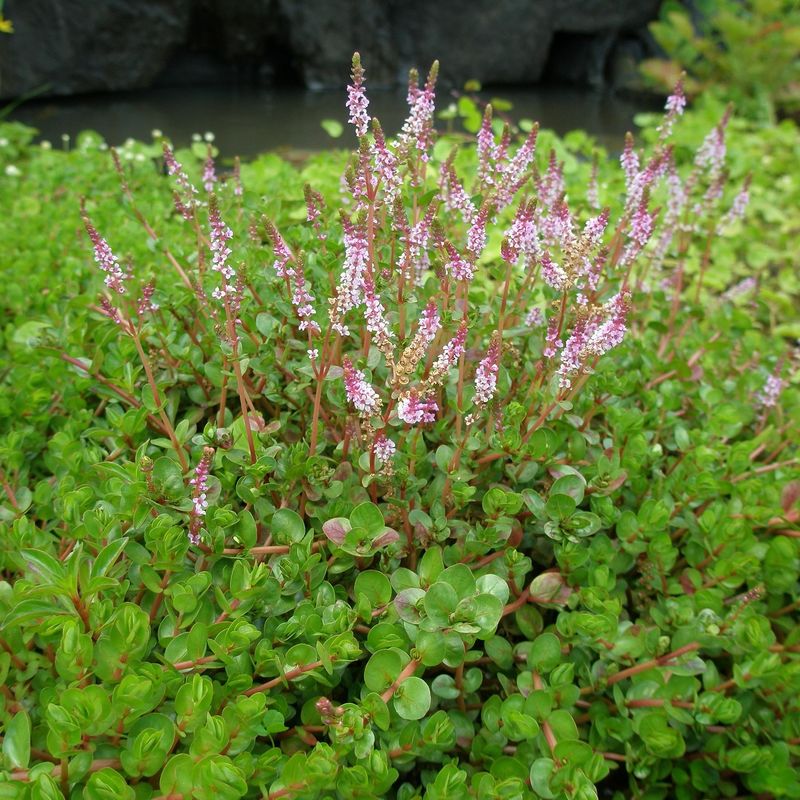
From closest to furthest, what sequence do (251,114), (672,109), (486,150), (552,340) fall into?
(552,340), (486,150), (672,109), (251,114)

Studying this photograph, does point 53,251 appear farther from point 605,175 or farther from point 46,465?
point 605,175

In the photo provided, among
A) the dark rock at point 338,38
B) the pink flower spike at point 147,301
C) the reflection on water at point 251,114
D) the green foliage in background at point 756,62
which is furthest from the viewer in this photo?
the dark rock at point 338,38

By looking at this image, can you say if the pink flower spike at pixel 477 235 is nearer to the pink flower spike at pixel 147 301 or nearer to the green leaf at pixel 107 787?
the pink flower spike at pixel 147 301

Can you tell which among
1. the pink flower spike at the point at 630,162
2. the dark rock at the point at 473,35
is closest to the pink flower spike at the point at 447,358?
the pink flower spike at the point at 630,162

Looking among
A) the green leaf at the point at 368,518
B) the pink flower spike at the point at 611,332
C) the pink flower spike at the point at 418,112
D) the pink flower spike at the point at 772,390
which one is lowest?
the pink flower spike at the point at 772,390

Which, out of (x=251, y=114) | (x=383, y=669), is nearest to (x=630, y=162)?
(x=383, y=669)

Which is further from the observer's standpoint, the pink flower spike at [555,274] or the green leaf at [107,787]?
the pink flower spike at [555,274]

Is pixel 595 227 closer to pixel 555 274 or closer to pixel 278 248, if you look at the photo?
pixel 555 274

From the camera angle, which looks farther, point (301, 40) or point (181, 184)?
point (301, 40)
